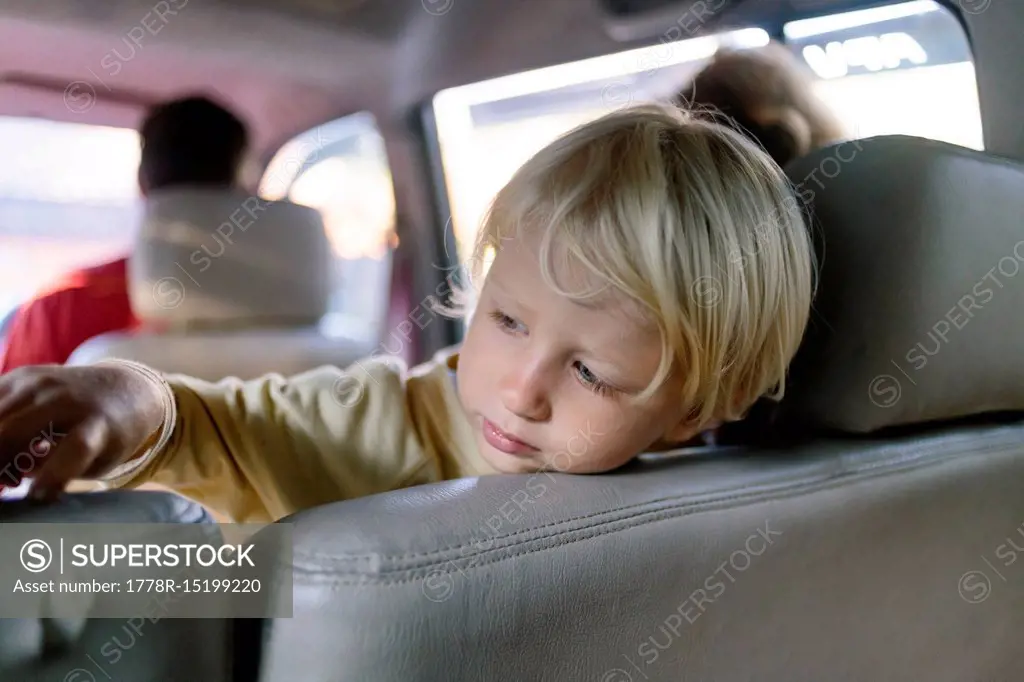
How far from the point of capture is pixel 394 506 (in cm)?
54

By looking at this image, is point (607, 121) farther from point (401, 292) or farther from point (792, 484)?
point (401, 292)

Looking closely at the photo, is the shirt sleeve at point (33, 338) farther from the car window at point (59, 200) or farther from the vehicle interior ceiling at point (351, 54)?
the vehicle interior ceiling at point (351, 54)

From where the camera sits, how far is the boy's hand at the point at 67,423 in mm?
570

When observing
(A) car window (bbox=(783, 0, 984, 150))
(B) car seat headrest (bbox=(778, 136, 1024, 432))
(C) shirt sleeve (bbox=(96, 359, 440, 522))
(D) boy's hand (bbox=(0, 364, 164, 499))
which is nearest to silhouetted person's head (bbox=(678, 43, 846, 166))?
(A) car window (bbox=(783, 0, 984, 150))

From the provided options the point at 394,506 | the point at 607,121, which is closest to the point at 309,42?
the point at 607,121

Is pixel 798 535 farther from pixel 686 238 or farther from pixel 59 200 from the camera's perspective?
pixel 59 200

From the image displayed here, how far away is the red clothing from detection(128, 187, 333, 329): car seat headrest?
1.0 inches

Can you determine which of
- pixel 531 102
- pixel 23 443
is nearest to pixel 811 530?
pixel 23 443

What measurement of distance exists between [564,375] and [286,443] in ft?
1.05

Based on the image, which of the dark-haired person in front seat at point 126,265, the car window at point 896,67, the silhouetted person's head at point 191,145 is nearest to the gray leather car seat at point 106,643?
the dark-haired person in front seat at point 126,265

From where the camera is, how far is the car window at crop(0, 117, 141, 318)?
1260 mm

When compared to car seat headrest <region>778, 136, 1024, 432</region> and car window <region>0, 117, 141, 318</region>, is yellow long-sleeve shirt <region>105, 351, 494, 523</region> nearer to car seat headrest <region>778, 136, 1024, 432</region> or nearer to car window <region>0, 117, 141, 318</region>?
car seat headrest <region>778, 136, 1024, 432</region>

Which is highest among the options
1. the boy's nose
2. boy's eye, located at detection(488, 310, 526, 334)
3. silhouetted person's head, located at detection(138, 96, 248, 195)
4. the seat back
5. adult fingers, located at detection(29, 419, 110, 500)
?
silhouetted person's head, located at detection(138, 96, 248, 195)

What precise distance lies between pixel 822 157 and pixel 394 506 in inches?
24.0
